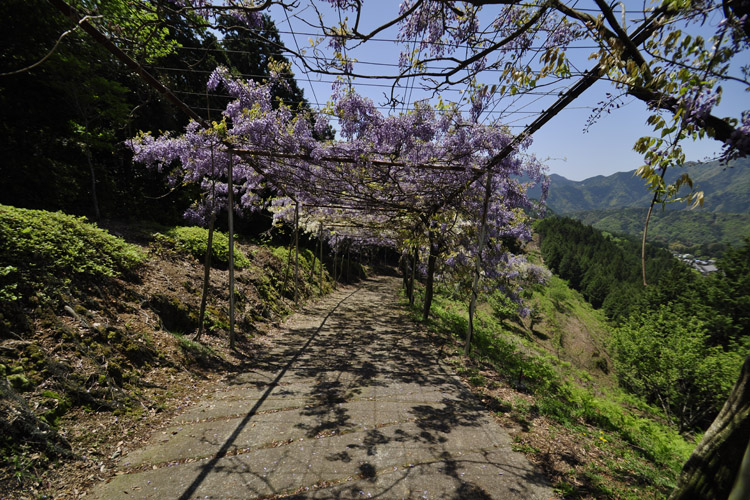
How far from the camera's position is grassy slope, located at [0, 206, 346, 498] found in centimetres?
279

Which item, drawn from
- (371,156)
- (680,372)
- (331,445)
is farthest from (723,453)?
(680,372)

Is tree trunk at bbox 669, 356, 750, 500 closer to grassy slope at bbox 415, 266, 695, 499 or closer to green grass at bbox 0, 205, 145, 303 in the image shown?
grassy slope at bbox 415, 266, 695, 499

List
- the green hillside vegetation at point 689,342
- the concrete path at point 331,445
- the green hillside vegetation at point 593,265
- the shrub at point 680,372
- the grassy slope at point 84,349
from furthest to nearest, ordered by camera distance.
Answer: the green hillside vegetation at point 593,265 → the green hillside vegetation at point 689,342 → the shrub at point 680,372 → the concrete path at point 331,445 → the grassy slope at point 84,349

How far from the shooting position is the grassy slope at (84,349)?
279 centimetres

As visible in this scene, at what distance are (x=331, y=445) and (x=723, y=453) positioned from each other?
3.46 metres

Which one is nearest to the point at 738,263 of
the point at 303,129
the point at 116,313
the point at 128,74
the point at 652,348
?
the point at 652,348

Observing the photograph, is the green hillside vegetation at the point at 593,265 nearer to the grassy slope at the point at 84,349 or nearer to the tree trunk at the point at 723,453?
the tree trunk at the point at 723,453

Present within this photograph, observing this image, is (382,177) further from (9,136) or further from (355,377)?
(9,136)

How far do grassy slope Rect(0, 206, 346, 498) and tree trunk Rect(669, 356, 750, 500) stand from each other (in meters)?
5.01

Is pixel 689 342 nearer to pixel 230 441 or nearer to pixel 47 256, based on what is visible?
pixel 230 441

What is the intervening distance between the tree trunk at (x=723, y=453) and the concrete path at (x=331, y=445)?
1354mm

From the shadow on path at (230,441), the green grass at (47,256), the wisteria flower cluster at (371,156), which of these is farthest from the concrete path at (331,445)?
the wisteria flower cluster at (371,156)

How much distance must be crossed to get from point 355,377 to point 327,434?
2017mm

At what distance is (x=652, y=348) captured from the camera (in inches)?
651
